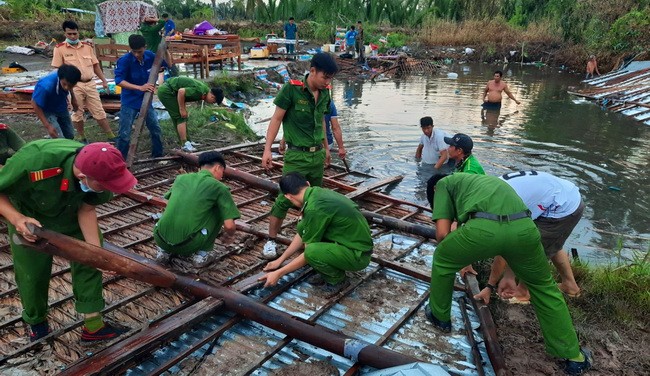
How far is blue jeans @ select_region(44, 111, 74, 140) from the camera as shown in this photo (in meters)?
6.44

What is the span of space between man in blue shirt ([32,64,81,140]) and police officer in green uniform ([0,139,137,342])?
3.54 meters

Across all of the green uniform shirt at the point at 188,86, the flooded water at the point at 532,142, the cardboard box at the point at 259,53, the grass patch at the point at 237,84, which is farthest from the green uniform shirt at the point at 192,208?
the cardboard box at the point at 259,53

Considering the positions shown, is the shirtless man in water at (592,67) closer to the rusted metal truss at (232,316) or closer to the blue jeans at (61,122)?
the rusted metal truss at (232,316)

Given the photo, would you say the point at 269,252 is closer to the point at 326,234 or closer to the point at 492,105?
the point at 326,234

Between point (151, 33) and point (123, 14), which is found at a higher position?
point (123, 14)

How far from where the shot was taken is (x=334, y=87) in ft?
64.2

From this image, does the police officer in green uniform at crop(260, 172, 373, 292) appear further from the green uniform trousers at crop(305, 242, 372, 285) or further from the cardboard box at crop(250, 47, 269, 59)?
the cardboard box at crop(250, 47, 269, 59)

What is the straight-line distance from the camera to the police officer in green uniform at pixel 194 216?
3979mm

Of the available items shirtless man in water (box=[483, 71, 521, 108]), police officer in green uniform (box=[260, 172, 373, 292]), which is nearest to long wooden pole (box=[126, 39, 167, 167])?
police officer in green uniform (box=[260, 172, 373, 292])

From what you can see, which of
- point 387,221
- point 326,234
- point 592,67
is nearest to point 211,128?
point 387,221

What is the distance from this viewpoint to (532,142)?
11.2 metres

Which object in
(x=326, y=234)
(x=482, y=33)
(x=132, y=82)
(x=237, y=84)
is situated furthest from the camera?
(x=482, y=33)

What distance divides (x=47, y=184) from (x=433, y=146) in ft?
21.9

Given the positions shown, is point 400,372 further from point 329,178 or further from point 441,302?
point 329,178
